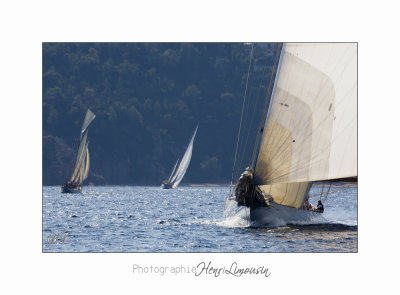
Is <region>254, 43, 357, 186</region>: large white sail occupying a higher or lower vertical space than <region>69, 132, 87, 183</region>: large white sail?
higher

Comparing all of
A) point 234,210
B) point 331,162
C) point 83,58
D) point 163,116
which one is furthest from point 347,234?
point 163,116

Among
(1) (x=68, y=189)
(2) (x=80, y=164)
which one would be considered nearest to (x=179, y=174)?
(2) (x=80, y=164)

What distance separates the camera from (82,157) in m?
90.7

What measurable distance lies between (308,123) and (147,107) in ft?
249

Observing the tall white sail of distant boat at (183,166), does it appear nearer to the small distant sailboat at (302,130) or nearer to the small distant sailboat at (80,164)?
the small distant sailboat at (80,164)

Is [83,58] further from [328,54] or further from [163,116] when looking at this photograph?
[328,54]

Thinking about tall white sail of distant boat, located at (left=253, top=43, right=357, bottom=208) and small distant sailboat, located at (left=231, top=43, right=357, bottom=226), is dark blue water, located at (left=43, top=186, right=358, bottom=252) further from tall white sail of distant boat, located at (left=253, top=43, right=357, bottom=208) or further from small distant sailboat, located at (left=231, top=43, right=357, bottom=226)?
tall white sail of distant boat, located at (left=253, top=43, right=357, bottom=208)

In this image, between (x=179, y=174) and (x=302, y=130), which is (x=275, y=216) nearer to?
(x=302, y=130)

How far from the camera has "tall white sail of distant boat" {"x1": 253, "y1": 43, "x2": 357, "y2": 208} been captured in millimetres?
30562

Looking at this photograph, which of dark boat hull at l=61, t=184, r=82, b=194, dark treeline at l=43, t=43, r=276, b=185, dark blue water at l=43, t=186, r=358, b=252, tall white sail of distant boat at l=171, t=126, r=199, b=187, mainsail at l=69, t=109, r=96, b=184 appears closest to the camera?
dark blue water at l=43, t=186, r=358, b=252

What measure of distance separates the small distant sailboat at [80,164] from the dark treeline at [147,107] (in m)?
0.83

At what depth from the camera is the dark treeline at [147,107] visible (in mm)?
74812

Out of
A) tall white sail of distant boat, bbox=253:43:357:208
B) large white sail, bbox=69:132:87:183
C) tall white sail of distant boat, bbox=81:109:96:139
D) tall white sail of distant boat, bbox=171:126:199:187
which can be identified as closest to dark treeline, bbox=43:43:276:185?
large white sail, bbox=69:132:87:183
